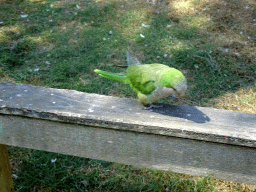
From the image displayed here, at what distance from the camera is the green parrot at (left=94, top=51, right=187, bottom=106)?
5.15 feet

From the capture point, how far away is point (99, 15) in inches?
234

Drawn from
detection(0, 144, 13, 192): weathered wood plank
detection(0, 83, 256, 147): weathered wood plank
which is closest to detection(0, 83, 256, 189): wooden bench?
detection(0, 83, 256, 147): weathered wood plank

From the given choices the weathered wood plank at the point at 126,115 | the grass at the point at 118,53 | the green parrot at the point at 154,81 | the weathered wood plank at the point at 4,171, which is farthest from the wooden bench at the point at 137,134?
the grass at the point at 118,53

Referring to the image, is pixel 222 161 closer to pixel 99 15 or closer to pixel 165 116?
pixel 165 116

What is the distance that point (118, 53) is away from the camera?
475cm

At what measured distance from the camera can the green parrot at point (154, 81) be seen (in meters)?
1.57

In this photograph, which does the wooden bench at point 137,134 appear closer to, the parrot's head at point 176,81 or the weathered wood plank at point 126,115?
the weathered wood plank at point 126,115

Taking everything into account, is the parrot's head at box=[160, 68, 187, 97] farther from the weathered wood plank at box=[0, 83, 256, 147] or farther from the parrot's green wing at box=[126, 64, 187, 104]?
the weathered wood plank at box=[0, 83, 256, 147]

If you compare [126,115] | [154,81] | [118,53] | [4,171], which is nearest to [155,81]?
[154,81]

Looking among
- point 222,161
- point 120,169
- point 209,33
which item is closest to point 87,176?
point 120,169

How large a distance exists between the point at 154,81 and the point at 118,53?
10.2 feet

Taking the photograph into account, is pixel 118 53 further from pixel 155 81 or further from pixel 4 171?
pixel 4 171

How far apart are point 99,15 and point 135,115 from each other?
4.95 m

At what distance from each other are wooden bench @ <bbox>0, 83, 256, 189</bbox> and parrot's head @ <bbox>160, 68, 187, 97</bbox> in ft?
0.62
